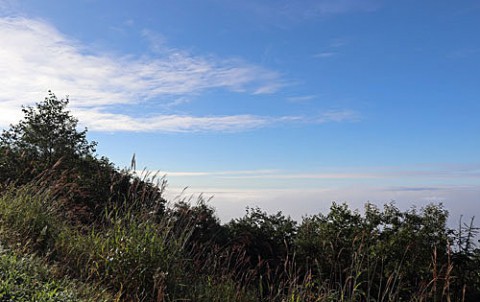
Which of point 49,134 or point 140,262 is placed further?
point 49,134

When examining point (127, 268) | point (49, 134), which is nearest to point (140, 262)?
point (127, 268)

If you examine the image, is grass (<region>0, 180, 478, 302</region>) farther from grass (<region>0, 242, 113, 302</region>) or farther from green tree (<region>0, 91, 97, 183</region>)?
green tree (<region>0, 91, 97, 183</region>)

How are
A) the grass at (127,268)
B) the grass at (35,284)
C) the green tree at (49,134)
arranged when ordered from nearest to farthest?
1. the grass at (35,284)
2. the grass at (127,268)
3. the green tree at (49,134)

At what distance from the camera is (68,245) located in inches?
239

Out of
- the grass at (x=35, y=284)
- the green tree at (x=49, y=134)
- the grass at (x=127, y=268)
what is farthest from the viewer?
the green tree at (x=49, y=134)

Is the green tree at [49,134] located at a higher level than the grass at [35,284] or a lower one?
higher

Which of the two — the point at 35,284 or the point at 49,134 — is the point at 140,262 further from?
the point at 49,134

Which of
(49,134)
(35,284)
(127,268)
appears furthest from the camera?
(49,134)

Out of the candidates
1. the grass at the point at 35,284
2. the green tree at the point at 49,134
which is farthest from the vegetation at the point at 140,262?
the green tree at the point at 49,134

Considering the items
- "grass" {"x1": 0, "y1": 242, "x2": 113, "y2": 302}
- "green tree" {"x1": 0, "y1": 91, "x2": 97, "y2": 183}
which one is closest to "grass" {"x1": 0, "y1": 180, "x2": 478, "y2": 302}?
"grass" {"x1": 0, "y1": 242, "x2": 113, "y2": 302}

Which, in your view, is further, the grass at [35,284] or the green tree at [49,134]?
the green tree at [49,134]

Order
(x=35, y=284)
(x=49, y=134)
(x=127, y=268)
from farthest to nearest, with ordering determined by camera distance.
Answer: (x=49, y=134) → (x=127, y=268) → (x=35, y=284)

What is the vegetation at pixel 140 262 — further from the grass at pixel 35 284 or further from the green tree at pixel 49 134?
the green tree at pixel 49 134

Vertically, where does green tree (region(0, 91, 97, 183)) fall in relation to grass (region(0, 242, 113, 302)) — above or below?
above
